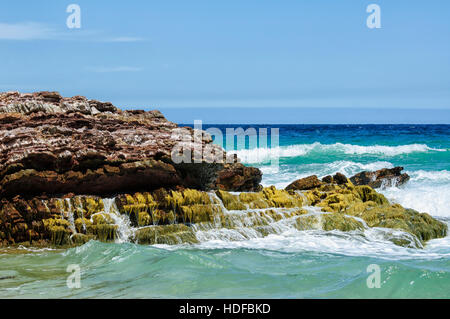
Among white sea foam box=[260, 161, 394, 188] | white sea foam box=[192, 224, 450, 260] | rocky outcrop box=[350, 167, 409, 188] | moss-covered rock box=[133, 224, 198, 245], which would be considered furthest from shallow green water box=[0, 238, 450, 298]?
white sea foam box=[260, 161, 394, 188]

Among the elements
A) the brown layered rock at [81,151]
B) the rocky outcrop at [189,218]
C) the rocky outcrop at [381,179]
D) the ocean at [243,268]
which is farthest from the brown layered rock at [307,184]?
the rocky outcrop at [381,179]

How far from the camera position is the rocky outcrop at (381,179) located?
1647 centimetres

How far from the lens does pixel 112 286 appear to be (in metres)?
6.03

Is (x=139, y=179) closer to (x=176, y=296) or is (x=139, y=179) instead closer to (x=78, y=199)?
(x=78, y=199)

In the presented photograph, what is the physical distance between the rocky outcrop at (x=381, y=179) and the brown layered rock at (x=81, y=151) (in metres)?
8.42

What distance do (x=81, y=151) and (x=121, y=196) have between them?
3.30 feet

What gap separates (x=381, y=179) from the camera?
54.2 ft

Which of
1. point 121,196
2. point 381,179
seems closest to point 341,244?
point 121,196

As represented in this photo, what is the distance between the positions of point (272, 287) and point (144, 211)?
10.4 ft

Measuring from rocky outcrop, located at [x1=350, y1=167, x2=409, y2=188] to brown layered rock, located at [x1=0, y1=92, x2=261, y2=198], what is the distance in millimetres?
8423

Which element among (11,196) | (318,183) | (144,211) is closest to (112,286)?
(144,211)

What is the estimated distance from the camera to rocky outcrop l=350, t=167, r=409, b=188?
16.5 meters

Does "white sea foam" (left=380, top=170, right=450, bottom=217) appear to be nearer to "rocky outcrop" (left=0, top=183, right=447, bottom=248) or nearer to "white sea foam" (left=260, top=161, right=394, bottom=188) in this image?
"rocky outcrop" (left=0, top=183, right=447, bottom=248)

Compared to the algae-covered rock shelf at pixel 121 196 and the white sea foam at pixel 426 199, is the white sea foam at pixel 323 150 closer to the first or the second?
the white sea foam at pixel 426 199
